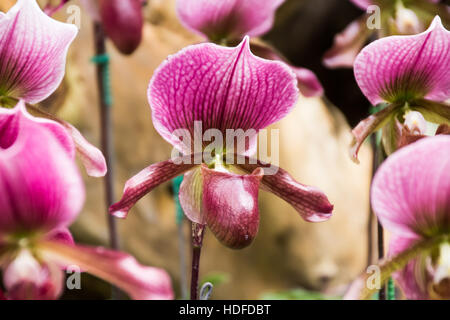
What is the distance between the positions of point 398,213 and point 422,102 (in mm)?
127

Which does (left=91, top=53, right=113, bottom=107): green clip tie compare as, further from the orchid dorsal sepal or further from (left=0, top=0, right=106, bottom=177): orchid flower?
the orchid dorsal sepal

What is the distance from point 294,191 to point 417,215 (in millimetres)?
91

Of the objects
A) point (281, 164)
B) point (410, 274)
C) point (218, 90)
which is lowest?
point (281, 164)

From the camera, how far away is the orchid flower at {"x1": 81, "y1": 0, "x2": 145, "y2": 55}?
1.79 ft

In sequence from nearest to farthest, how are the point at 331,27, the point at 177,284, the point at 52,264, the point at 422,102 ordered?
the point at 52,264
the point at 422,102
the point at 177,284
the point at 331,27

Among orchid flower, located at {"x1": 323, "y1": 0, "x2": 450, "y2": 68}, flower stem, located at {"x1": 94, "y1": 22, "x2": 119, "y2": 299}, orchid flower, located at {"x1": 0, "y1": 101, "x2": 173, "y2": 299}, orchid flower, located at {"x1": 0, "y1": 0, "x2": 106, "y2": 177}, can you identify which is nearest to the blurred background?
flower stem, located at {"x1": 94, "y1": 22, "x2": 119, "y2": 299}

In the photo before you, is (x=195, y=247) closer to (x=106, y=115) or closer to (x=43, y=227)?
(x=43, y=227)

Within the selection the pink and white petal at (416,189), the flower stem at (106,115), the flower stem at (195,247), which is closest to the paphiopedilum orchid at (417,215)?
the pink and white petal at (416,189)

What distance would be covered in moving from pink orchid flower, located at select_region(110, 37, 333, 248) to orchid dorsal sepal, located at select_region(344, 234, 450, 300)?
53 millimetres

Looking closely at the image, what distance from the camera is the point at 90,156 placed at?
404 mm

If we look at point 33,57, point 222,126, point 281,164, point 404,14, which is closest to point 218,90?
point 222,126
